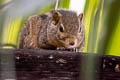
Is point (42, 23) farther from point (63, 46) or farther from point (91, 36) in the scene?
point (91, 36)

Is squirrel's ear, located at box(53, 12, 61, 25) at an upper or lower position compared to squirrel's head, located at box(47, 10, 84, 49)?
upper

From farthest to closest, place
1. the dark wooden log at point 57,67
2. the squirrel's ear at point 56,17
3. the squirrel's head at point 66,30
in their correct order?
1. the squirrel's ear at point 56,17
2. the squirrel's head at point 66,30
3. the dark wooden log at point 57,67

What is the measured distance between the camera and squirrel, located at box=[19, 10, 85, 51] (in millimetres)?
1611

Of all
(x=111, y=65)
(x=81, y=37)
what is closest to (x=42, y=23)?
(x=81, y=37)

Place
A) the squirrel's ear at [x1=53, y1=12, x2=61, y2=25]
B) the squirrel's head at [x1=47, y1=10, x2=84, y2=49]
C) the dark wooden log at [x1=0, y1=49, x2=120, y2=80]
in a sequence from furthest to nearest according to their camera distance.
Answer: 1. the squirrel's ear at [x1=53, y1=12, x2=61, y2=25]
2. the squirrel's head at [x1=47, y1=10, x2=84, y2=49]
3. the dark wooden log at [x1=0, y1=49, x2=120, y2=80]

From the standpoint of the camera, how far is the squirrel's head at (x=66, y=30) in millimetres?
1590

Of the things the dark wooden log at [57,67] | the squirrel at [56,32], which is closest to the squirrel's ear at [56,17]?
the squirrel at [56,32]

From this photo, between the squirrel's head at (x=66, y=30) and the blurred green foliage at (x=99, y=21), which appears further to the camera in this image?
the squirrel's head at (x=66, y=30)

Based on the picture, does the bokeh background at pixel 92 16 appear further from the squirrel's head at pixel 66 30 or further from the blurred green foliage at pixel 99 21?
the squirrel's head at pixel 66 30

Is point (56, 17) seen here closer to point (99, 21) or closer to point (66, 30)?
point (66, 30)

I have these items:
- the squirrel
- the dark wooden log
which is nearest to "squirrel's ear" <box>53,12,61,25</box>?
the squirrel

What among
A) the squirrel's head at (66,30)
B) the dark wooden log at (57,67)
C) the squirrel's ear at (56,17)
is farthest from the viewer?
the squirrel's ear at (56,17)

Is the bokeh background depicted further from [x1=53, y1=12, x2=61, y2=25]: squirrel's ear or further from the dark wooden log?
[x1=53, y1=12, x2=61, y2=25]: squirrel's ear

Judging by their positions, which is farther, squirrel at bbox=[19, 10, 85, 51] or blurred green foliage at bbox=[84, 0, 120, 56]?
squirrel at bbox=[19, 10, 85, 51]
